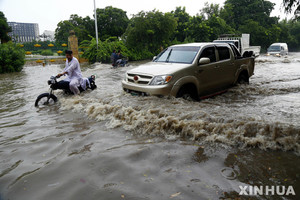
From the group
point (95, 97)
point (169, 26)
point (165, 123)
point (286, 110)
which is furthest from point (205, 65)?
point (169, 26)

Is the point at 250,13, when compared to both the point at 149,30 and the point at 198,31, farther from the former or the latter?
the point at 149,30

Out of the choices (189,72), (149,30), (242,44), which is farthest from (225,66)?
(149,30)

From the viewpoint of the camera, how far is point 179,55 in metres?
6.61

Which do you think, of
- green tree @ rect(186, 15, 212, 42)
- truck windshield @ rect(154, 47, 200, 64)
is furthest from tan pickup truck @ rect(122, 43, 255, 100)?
green tree @ rect(186, 15, 212, 42)

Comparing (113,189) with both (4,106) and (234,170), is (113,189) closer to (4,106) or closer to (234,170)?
(234,170)

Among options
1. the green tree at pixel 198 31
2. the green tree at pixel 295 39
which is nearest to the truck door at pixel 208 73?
the green tree at pixel 198 31

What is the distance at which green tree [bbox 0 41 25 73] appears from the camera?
17.8 metres

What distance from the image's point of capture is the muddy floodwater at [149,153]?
2.63 metres

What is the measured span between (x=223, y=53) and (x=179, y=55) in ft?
5.14

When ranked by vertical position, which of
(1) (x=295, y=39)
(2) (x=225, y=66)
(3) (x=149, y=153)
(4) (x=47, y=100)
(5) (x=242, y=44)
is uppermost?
(1) (x=295, y=39)

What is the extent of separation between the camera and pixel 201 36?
3728 centimetres

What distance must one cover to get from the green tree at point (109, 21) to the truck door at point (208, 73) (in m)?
39.0

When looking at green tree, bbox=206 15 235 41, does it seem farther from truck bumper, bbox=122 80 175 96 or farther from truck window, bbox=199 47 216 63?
truck bumper, bbox=122 80 175 96

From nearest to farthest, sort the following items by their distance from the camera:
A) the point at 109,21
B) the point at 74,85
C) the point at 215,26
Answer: the point at 74,85 < the point at 215,26 < the point at 109,21
